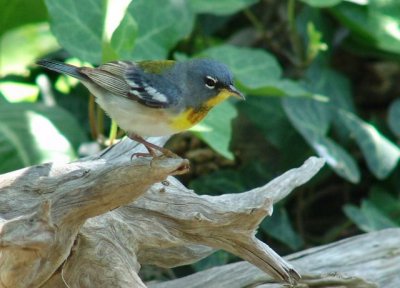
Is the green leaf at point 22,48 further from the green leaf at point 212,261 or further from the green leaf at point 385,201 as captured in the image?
the green leaf at point 385,201

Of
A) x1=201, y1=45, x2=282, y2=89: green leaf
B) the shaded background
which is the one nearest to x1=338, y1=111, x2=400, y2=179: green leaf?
the shaded background

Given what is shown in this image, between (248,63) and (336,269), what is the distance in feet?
4.25

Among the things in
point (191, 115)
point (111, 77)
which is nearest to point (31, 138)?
point (111, 77)

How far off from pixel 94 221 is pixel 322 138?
1.67 m

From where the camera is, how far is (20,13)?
4.14m

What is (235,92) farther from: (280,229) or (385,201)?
(385,201)

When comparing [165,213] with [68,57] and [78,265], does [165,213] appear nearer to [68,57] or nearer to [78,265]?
[78,265]

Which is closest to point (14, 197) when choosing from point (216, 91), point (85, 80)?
point (85, 80)

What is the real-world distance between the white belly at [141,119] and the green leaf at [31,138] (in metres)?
0.66

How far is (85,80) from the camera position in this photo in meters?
3.03

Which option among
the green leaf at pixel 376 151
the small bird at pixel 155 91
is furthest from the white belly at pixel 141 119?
the green leaf at pixel 376 151

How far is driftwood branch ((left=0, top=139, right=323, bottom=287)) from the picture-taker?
2512 mm

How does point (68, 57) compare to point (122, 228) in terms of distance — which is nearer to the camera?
point (122, 228)

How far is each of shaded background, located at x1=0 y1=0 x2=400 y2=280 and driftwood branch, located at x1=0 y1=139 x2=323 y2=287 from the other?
0.59 meters
